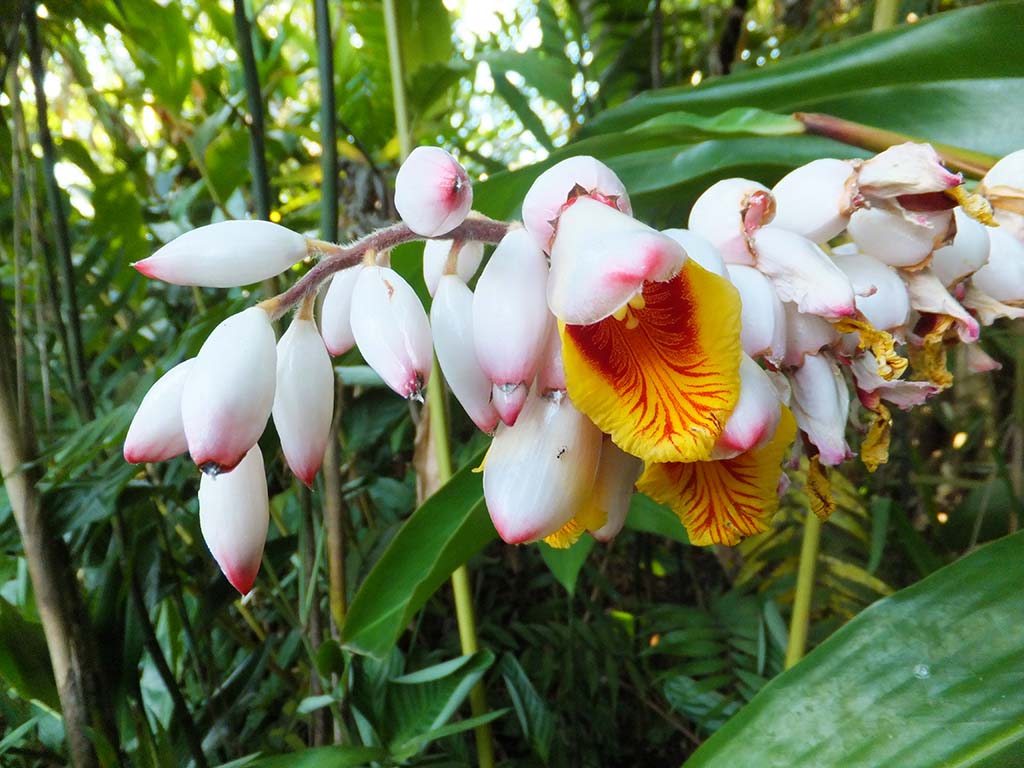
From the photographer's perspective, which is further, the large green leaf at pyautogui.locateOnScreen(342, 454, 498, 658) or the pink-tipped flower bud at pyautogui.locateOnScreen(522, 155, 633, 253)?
the large green leaf at pyautogui.locateOnScreen(342, 454, 498, 658)

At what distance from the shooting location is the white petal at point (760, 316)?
0.24 m

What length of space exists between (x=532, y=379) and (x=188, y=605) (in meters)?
0.64

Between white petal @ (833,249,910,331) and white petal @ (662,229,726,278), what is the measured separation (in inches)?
2.7

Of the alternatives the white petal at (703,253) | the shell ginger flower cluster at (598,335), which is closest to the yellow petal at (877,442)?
the shell ginger flower cluster at (598,335)

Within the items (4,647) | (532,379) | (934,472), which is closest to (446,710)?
(4,647)

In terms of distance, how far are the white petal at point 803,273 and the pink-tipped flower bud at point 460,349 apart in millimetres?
111

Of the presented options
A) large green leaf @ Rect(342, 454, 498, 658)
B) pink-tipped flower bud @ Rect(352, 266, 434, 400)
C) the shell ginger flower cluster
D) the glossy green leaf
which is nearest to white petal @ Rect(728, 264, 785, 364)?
the shell ginger flower cluster

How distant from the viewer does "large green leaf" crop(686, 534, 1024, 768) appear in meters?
0.28

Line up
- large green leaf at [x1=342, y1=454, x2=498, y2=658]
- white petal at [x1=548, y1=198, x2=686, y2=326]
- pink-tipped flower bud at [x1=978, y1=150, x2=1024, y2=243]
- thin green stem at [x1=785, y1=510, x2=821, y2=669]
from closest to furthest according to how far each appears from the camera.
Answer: white petal at [x1=548, y1=198, x2=686, y2=326], pink-tipped flower bud at [x1=978, y1=150, x2=1024, y2=243], large green leaf at [x1=342, y1=454, x2=498, y2=658], thin green stem at [x1=785, y1=510, x2=821, y2=669]

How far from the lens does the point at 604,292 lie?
0.19m

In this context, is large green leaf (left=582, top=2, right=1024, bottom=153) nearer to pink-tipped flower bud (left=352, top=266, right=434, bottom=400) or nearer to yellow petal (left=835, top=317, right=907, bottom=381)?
yellow petal (left=835, top=317, right=907, bottom=381)

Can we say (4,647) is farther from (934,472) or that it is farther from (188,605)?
(934,472)

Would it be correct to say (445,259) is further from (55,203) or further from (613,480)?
(55,203)

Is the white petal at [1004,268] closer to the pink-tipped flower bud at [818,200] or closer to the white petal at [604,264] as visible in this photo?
the pink-tipped flower bud at [818,200]
